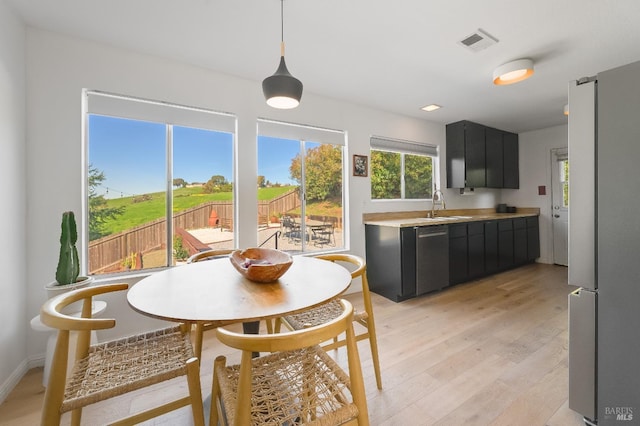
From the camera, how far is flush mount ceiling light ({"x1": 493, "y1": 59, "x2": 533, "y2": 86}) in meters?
2.44

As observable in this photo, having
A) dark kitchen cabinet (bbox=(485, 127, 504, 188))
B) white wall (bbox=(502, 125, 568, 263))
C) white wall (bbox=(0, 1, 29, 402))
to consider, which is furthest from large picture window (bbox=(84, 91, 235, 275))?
white wall (bbox=(502, 125, 568, 263))

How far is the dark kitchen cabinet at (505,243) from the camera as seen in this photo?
420 cm

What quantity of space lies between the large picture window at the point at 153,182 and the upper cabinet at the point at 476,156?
3.54 metres

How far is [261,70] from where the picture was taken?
2.62m

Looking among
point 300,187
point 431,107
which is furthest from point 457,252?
point 300,187

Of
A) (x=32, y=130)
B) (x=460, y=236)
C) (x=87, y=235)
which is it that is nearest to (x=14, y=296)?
(x=87, y=235)

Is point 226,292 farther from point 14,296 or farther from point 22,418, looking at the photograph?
point 14,296

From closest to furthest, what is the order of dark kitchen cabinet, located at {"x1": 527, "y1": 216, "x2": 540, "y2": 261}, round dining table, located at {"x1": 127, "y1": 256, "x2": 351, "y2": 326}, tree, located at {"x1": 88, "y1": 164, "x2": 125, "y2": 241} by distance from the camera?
round dining table, located at {"x1": 127, "y1": 256, "x2": 351, "y2": 326} < tree, located at {"x1": 88, "y1": 164, "x2": 125, "y2": 241} < dark kitchen cabinet, located at {"x1": 527, "y1": 216, "x2": 540, "y2": 261}

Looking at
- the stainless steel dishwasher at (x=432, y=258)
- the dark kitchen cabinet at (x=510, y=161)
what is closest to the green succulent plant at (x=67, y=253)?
the stainless steel dishwasher at (x=432, y=258)

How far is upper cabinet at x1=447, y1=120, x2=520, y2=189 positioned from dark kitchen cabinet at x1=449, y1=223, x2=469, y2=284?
107 cm

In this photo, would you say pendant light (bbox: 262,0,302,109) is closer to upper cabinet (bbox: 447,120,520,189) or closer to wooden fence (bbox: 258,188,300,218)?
wooden fence (bbox: 258,188,300,218)

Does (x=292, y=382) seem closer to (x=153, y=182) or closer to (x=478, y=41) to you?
(x=153, y=182)

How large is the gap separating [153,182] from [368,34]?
2255 mm

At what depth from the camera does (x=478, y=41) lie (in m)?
2.16
